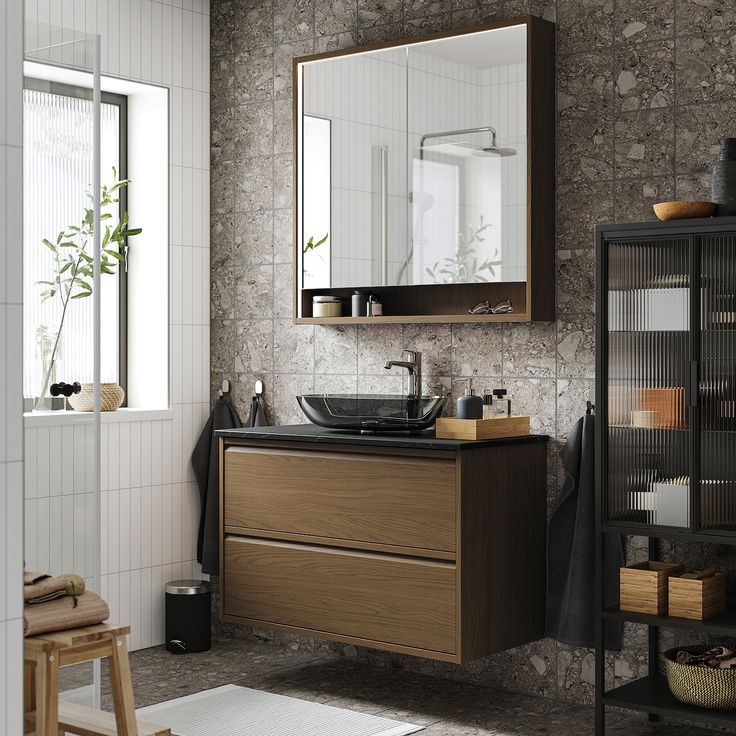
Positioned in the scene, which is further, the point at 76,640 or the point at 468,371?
the point at 468,371

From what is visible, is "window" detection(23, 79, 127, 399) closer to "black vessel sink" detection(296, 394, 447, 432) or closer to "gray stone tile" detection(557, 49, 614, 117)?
"black vessel sink" detection(296, 394, 447, 432)

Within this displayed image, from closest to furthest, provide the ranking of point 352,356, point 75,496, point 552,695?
point 75,496
point 552,695
point 352,356

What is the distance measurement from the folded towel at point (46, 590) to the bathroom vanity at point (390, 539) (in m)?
1.29

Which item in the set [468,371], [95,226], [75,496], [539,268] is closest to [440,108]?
[539,268]

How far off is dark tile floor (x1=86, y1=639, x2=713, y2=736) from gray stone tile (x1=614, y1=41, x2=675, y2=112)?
7.06ft

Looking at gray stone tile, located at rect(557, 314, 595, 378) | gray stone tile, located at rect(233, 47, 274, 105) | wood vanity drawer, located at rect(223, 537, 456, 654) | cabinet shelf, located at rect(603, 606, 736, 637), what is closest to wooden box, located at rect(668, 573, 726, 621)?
cabinet shelf, located at rect(603, 606, 736, 637)

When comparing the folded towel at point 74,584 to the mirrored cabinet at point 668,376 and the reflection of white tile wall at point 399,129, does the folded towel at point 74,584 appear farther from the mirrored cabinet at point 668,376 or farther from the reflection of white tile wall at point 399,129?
the reflection of white tile wall at point 399,129

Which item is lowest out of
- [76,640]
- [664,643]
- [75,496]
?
[664,643]

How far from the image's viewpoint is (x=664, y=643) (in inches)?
150

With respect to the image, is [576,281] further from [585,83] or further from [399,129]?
[399,129]

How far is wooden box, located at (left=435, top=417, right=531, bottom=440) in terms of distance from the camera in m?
3.81

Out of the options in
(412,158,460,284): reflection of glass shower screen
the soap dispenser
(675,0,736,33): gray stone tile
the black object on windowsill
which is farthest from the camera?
(412,158,460,284): reflection of glass shower screen

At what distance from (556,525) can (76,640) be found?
1869 millimetres

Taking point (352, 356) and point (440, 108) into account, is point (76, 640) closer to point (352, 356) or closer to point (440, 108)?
point (352, 356)
